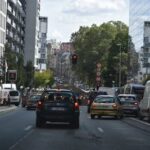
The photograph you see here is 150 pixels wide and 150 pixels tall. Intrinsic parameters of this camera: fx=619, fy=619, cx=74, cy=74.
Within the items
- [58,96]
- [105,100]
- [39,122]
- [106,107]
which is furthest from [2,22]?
[58,96]

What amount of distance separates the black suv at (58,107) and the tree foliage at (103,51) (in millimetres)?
105088

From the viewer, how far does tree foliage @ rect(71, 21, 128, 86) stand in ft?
444

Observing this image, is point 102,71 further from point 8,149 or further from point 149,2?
point 8,149

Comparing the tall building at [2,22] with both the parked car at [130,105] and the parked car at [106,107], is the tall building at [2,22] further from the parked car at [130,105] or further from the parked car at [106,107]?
the parked car at [106,107]

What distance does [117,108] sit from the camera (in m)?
38.3

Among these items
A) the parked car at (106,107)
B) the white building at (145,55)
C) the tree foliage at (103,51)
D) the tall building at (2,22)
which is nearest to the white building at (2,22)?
the tall building at (2,22)

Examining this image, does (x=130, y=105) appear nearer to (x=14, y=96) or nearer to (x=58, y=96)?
(x=58, y=96)

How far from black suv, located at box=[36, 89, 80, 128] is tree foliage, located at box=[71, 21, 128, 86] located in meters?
105

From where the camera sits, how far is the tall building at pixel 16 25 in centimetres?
12962

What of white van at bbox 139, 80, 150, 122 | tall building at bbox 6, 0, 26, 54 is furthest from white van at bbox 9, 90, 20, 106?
tall building at bbox 6, 0, 26, 54

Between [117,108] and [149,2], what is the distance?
78448mm

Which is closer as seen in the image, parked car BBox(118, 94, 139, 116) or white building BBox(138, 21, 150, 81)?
parked car BBox(118, 94, 139, 116)

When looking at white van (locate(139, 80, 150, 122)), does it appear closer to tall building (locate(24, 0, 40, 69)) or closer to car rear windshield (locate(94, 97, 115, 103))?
car rear windshield (locate(94, 97, 115, 103))

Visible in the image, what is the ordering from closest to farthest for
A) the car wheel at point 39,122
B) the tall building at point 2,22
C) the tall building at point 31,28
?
the car wheel at point 39,122 → the tall building at point 2,22 → the tall building at point 31,28
